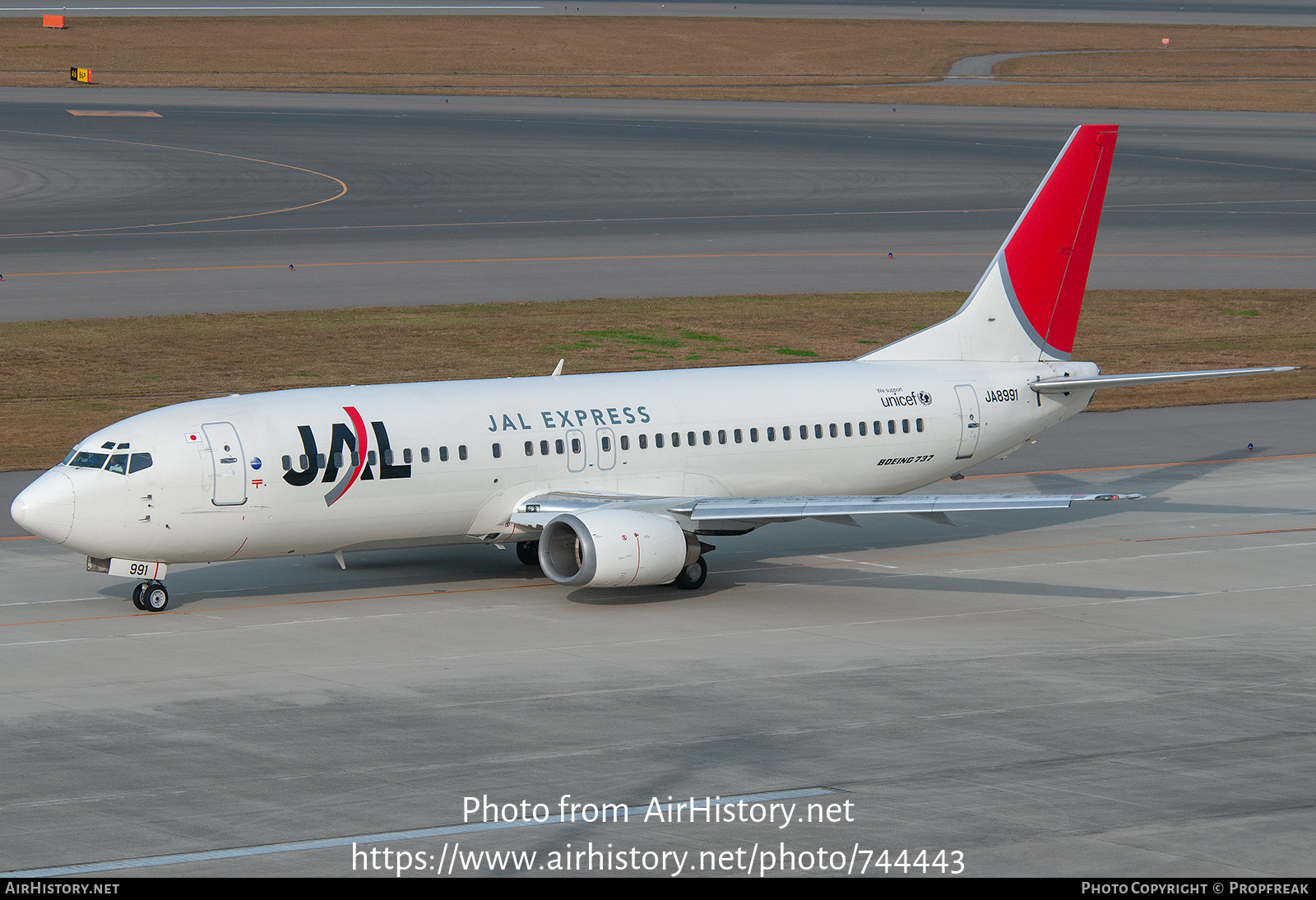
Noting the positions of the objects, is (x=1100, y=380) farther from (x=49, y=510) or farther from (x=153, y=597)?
(x=49, y=510)

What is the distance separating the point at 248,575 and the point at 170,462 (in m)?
5.41

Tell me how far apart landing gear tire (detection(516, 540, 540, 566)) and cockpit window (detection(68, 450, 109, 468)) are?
8.50 metres

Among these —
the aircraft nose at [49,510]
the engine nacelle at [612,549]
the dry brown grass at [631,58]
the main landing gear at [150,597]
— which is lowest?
the main landing gear at [150,597]

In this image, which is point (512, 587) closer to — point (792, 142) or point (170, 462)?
point (170, 462)

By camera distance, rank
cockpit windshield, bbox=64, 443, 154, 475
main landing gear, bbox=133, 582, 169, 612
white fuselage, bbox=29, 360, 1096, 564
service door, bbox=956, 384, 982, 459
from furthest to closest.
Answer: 1. service door, bbox=956, 384, 982, 459
2. main landing gear, bbox=133, 582, 169, 612
3. white fuselage, bbox=29, 360, 1096, 564
4. cockpit windshield, bbox=64, 443, 154, 475

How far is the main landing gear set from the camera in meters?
33.3

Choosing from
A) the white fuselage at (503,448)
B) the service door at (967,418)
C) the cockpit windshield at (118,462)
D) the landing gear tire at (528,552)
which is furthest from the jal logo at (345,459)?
the service door at (967,418)

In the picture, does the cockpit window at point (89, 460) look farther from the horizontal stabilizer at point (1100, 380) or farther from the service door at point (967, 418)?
the horizontal stabilizer at point (1100, 380)

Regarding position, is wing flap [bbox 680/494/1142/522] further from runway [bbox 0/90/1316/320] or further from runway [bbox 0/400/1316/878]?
runway [bbox 0/90/1316/320]

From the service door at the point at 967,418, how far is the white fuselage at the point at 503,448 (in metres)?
0.04

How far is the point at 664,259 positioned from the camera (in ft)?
239

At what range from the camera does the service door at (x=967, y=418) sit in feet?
128

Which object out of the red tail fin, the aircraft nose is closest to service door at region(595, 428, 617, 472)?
the aircraft nose

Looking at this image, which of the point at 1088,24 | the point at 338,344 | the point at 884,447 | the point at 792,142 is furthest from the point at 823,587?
the point at 1088,24
